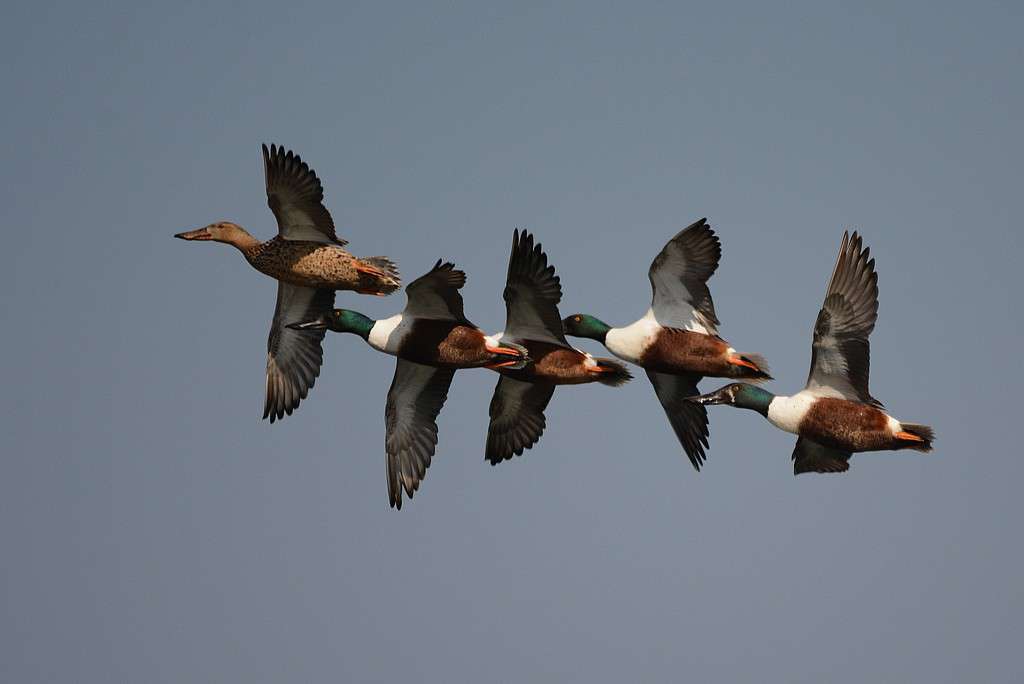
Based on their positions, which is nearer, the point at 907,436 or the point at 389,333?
the point at 907,436

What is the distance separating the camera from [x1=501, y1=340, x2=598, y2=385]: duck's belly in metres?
17.6

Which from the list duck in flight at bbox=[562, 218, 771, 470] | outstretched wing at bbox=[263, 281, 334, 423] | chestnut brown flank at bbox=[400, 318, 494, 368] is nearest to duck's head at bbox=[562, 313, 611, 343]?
duck in flight at bbox=[562, 218, 771, 470]

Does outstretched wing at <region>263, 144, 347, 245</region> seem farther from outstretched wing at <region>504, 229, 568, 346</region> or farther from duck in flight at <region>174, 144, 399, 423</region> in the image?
outstretched wing at <region>504, 229, 568, 346</region>

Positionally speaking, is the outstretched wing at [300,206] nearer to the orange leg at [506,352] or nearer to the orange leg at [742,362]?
the orange leg at [506,352]

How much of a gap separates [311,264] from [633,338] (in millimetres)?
3558

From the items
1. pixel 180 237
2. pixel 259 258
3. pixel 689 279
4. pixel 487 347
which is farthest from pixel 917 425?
pixel 180 237

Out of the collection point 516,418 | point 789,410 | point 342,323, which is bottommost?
point 516,418

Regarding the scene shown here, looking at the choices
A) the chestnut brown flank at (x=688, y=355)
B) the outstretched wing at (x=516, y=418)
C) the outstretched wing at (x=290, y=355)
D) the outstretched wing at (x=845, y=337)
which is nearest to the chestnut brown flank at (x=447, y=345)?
the chestnut brown flank at (x=688, y=355)

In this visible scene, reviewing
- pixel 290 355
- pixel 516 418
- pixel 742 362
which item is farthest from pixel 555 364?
pixel 290 355

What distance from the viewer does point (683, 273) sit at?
17.8 metres

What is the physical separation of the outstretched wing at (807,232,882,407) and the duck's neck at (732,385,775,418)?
0.51 m

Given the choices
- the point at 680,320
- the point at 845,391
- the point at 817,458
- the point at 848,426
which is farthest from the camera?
the point at 680,320

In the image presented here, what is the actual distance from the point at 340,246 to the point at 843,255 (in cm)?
539

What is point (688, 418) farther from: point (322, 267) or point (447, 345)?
point (322, 267)
